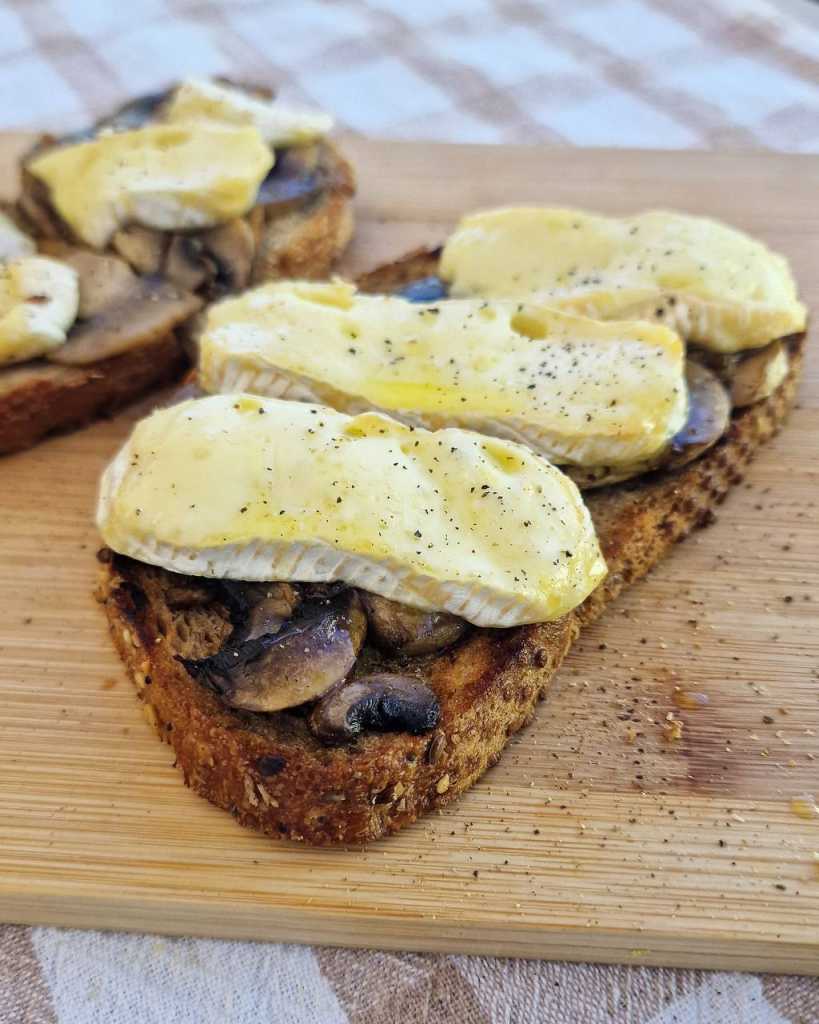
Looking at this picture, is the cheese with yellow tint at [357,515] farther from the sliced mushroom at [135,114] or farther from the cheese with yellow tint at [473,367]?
the sliced mushroom at [135,114]

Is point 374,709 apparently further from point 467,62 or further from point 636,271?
point 467,62

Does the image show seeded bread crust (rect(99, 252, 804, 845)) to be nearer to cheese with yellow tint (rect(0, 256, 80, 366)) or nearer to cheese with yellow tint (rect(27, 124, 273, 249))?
cheese with yellow tint (rect(0, 256, 80, 366))

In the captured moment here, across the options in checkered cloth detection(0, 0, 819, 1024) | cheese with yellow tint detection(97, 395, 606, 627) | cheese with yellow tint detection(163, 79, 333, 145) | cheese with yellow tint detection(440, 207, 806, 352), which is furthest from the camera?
checkered cloth detection(0, 0, 819, 1024)

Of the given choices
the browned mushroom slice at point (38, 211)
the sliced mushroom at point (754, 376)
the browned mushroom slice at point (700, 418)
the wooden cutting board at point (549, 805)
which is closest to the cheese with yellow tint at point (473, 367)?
the browned mushroom slice at point (700, 418)

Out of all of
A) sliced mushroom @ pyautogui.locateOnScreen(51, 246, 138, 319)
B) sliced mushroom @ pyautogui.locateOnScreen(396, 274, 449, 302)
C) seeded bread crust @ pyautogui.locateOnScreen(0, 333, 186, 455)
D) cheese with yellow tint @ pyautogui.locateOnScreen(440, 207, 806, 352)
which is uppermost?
cheese with yellow tint @ pyautogui.locateOnScreen(440, 207, 806, 352)

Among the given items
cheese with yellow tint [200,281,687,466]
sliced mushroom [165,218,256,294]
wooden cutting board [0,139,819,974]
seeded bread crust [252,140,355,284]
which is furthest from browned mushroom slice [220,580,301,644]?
seeded bread crust [252,140,355,284]

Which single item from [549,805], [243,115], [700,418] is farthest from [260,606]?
[243,115]
